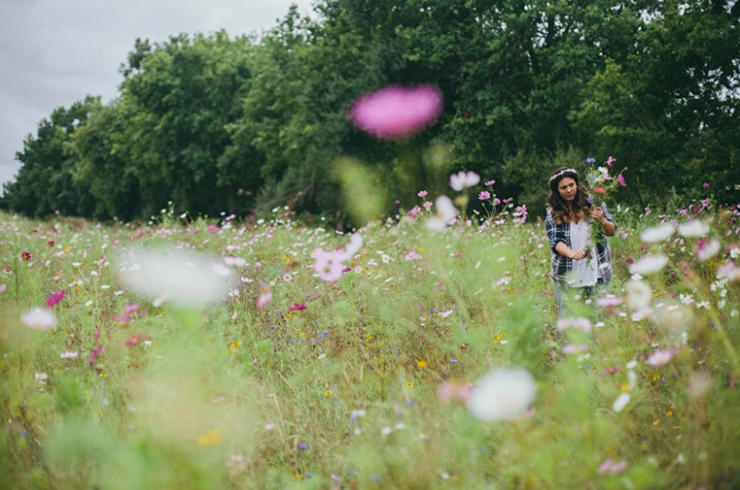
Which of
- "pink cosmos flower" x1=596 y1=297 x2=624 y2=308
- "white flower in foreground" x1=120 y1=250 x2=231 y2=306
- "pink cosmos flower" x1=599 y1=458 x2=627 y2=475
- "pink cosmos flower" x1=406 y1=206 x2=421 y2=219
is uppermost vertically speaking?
"pink cosmos flower" x1=406 y1=206 x2=421 y2=219

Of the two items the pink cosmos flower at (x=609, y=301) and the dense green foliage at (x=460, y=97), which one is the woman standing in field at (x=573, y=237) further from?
the dense green foliage at (x=460, y=97)

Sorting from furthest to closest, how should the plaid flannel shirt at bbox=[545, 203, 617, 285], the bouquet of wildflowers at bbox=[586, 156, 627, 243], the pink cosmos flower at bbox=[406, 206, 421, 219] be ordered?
the pink cosmos flower at bbox=[406, 206, 421, 219]
the plaid flannel shirt at bbox=[545, 203, 617, 285]
the bouquet of wildflowers at bbox=[586, 156, 627, 243]

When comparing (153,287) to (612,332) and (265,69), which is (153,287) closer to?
(612,332)

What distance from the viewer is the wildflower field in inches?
75.0

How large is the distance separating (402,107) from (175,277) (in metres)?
13.1

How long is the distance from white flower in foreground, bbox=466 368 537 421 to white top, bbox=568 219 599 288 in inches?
60.4

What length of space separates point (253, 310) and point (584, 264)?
276cm

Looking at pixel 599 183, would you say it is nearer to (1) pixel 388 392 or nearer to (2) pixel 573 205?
(2) pixel 573 205

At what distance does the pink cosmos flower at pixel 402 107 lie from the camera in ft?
54.7

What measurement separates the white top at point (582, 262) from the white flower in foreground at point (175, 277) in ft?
8.82

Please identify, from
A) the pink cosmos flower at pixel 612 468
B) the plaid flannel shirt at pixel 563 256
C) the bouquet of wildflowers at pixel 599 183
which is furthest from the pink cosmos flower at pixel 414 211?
the pink cosmos flower at pixel 612 468

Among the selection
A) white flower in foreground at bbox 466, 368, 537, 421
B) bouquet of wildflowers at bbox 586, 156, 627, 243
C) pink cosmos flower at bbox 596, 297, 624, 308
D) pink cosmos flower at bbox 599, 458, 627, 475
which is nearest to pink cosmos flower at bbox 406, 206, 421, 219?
bouquet of wildflowers at bbox 586, 156, 627, 243

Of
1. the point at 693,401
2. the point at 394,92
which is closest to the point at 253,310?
the point at 693,401

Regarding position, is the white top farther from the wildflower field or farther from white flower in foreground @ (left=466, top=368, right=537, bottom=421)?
white flower in foreground @ (left=466, top=368, right=537, bottom=421)
